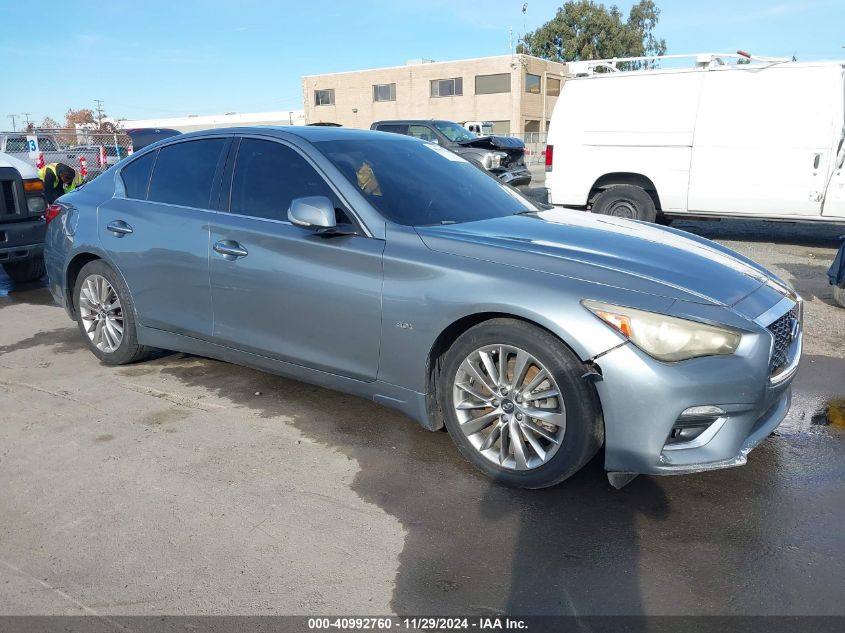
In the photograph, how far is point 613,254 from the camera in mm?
3408

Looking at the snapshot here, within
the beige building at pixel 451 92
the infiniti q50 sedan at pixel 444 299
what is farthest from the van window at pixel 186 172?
the beige building at pixel 451 92

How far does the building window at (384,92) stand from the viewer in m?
54.2

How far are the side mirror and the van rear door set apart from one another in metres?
7.52

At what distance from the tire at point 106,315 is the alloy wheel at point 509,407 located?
8.59 feet

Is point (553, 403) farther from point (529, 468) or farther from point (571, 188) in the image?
point (571, 188)

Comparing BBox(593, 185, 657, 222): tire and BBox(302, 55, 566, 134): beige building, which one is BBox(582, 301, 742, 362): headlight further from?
BBox(302, 55, 566, 134): beige building

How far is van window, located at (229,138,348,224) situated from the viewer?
402 cm

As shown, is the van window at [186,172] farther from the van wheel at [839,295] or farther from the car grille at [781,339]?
the van wheel at [839,295]

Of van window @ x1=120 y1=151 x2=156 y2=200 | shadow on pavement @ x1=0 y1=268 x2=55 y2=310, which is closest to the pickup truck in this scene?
shadow on pavement @ x1=0 y1=268 x2=55 y2=310

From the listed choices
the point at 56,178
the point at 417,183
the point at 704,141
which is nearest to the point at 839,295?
the point at 704,141

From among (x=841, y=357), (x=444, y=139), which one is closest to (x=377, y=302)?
(x=841, y=357)

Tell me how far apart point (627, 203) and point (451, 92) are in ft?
145

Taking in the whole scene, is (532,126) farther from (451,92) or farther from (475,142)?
(475,142)

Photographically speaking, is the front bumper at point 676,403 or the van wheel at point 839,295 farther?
the van wheel at point 839,295
